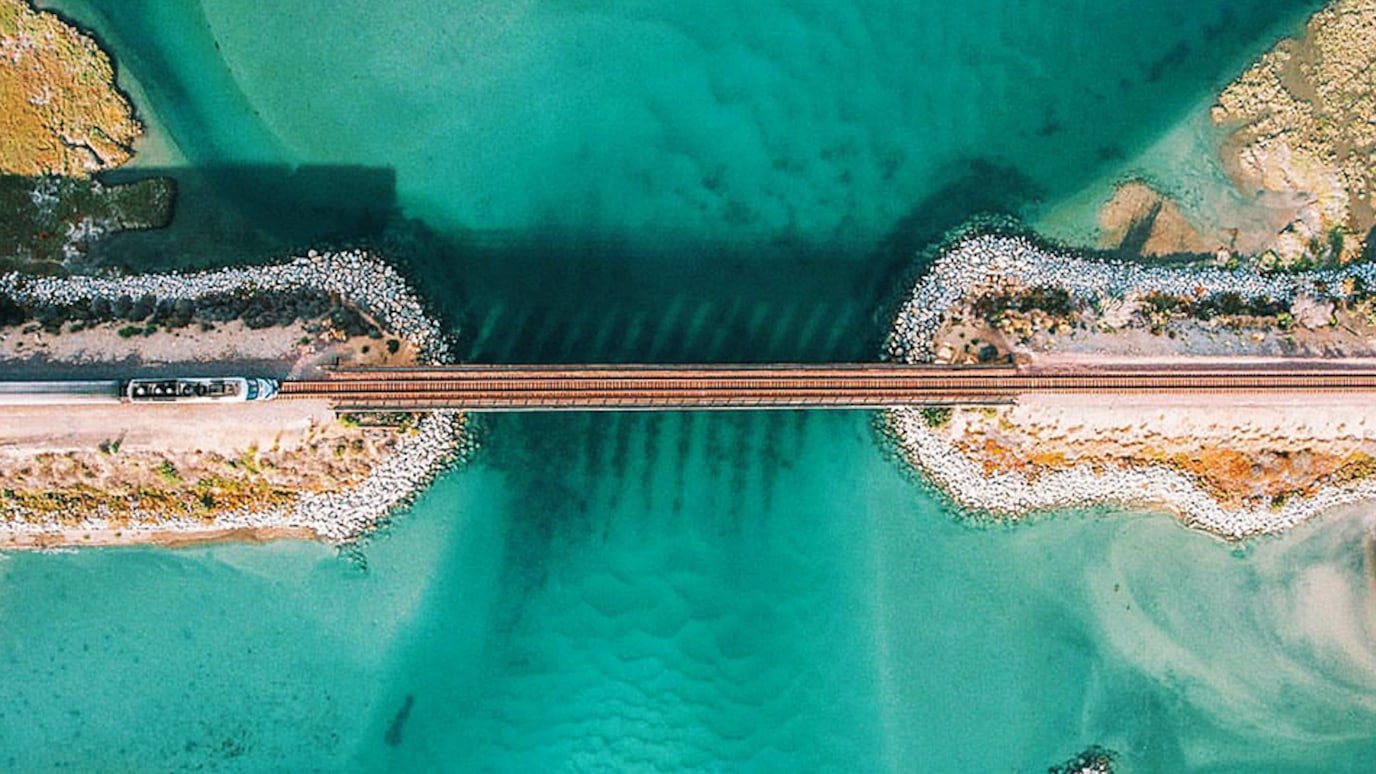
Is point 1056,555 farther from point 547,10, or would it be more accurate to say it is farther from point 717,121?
point 547,10

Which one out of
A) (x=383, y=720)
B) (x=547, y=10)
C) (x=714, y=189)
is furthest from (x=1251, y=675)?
(x=547, y=10)

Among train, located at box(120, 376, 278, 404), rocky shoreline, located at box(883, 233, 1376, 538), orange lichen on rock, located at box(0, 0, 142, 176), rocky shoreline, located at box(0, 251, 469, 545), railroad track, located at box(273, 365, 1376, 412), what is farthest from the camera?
rocky shoreline, located at box(883, 233, 1376, 538)

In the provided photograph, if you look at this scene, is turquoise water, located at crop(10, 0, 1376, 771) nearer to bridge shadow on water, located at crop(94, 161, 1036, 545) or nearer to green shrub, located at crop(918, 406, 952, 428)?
bridge shadow on water, located at crop(94, 161, 1036, 545)

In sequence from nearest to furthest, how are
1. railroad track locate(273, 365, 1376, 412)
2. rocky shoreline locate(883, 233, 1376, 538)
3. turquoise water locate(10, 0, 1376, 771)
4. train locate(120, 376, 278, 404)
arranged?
train locate(120, 376, 278, 404) < railroad track locate(273, 365, 1376, 412) < turquoise water locate(10, 0, 1376, 771) < rocky shoreline locate(883, 233, 1376, 538)

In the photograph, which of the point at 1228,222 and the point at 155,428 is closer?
the point at 155,428

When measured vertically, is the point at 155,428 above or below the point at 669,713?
above

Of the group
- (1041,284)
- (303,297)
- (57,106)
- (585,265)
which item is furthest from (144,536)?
(1041,284)

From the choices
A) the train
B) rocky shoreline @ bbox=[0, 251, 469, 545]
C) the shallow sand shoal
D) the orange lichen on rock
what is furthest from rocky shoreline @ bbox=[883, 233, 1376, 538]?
the orange lichen on rock
